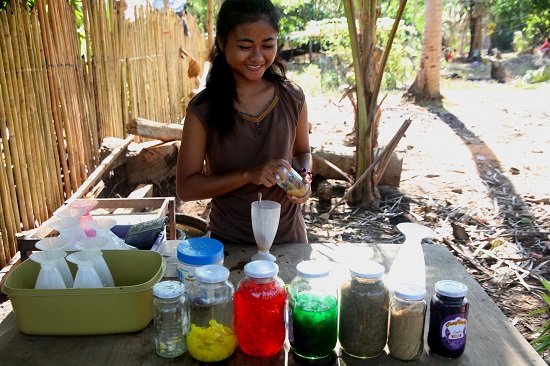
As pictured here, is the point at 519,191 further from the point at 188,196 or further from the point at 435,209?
the point at 188,196

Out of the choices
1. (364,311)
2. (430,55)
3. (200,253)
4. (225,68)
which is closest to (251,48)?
(225,68)

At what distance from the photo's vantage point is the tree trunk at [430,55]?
34.4 ft

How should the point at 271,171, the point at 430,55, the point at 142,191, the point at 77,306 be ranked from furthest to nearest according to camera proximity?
the point at 430,55
the point at 142,191
the point at 271,171
the point at 77,306

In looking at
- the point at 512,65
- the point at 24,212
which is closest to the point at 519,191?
the point at 24,212

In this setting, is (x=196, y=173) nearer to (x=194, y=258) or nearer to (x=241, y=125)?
(x=241, y=125)

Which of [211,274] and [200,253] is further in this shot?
[200,253]

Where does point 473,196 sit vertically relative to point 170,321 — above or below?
below

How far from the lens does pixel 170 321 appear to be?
132cm

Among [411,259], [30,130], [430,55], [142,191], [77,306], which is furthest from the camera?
[430,55]

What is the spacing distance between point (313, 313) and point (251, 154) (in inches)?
37.7

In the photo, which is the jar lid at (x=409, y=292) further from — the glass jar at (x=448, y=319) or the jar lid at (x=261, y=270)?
the jar lid at (x=261, y=270)

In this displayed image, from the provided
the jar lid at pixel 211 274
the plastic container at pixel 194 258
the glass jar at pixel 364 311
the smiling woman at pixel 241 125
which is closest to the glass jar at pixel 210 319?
the jar lid at pixel 211 274

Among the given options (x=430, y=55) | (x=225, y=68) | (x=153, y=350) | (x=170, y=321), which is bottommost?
(x=153, y=350)

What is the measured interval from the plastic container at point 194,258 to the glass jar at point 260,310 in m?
0.17
